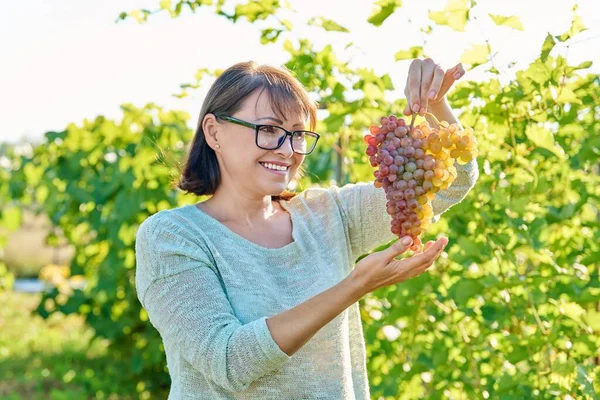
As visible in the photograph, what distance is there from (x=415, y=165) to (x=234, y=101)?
60cm

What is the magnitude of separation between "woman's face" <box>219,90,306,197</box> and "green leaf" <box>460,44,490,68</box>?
563 mm

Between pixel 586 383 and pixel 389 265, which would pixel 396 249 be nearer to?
pixel 389 265

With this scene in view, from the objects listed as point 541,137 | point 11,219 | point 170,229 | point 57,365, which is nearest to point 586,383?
point 541,137

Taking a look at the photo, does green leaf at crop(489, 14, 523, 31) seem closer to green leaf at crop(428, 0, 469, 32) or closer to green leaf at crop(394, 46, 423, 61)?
green leaf at crop(428, 0, 469, 32)

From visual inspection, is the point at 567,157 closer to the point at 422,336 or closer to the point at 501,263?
the point at 501,263

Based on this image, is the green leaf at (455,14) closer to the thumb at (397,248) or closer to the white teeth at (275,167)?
the white teeth at (275,167)

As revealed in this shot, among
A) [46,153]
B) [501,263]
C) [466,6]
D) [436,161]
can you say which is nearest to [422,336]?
[501,263]

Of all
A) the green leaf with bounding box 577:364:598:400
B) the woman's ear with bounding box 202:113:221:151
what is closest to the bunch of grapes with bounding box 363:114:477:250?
the woman's ear with bounding box 202:113:221:151

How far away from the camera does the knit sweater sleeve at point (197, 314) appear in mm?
1786

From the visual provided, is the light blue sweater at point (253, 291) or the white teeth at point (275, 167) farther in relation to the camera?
the white teeth at point (275, 167)

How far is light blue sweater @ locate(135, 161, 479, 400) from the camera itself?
6.02ft

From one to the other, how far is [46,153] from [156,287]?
150 inches

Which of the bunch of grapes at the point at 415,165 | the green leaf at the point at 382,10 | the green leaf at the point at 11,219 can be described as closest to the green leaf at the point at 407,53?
the green leaf at the point at 382,10

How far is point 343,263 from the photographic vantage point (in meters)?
2.26
